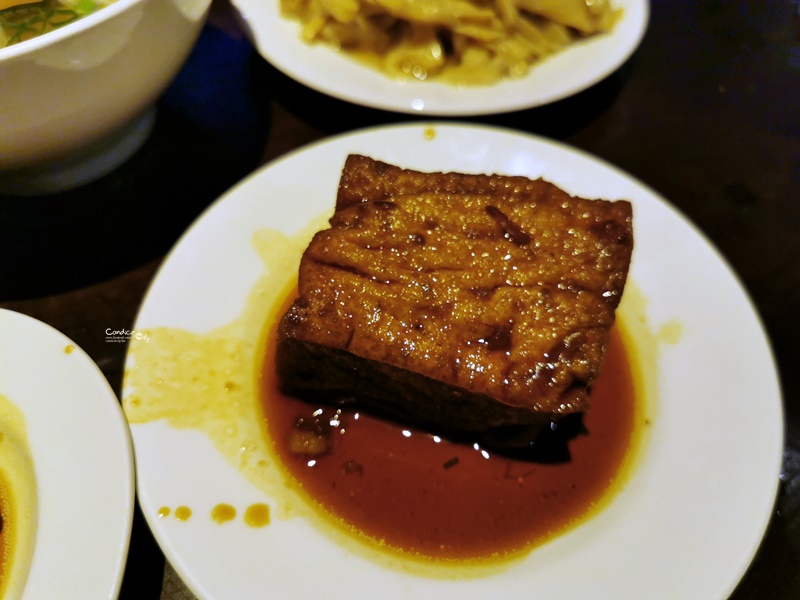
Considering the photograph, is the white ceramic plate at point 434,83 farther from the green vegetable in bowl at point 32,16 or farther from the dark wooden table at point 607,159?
the green vegetable in bowl at point 32,16

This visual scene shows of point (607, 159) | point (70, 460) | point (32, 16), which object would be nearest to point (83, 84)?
point (32, 16)

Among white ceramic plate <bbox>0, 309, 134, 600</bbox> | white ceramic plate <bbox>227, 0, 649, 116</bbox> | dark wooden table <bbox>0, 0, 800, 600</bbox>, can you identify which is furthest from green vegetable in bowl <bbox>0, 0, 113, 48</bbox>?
white ceramic plate <bbox>0, 309, 134, 600</bbox>

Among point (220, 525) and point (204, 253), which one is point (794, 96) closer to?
point (204, 253)

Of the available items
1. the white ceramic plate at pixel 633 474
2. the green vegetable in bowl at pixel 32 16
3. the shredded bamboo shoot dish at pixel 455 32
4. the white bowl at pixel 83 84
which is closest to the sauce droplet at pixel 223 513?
the white ceramic plate at pixel 633 474

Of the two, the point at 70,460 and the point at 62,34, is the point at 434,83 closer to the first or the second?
the point at 62,34

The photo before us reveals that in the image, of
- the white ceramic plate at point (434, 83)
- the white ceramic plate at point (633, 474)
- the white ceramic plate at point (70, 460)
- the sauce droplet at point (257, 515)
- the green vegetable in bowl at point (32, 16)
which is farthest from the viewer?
the white ceramic plate at point (434, 83)

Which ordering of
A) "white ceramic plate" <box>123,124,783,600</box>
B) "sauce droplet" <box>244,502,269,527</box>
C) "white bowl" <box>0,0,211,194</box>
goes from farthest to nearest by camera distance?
"white bowl" <box>0,0,211,194</box> < "sauce droplet" <box>244,502,269,527</box> < "white ceramic plate" <box>123,124,783,600</box>

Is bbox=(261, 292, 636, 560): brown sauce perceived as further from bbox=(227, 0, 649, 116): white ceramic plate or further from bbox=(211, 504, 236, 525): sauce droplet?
bbox=(227, 0, 649, 116): white ceramic plate
